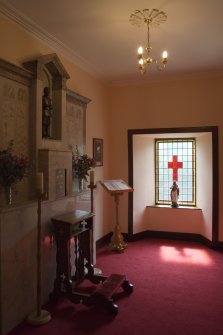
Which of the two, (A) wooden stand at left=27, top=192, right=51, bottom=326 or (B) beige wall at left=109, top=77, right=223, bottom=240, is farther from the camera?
(B) beige wall at left=109, top=77, right=223, bottom=240

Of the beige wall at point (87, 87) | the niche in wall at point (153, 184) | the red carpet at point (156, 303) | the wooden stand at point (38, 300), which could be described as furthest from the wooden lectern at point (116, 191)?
the wooden stand at point (38, 300)

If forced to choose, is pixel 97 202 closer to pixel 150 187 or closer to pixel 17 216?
pixel 150 187

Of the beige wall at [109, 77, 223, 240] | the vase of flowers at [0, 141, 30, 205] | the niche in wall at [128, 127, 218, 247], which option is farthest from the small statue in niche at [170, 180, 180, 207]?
the vase of flowers at [0, 141, 30, 205]

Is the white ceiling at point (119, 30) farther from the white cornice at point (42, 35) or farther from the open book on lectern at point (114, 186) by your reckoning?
the open book on lectern at point (114, 186)

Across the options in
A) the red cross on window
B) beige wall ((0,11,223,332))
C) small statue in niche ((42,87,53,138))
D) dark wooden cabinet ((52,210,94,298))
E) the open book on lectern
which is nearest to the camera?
dark wooden cabinet ((52,210,94,298))

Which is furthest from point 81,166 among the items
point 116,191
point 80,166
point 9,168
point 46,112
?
point 9,168

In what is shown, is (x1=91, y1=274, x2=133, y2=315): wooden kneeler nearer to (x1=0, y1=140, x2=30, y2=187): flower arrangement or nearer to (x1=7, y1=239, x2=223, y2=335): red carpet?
(x1=7, y1=239, x2=223, y2=335): red carpet

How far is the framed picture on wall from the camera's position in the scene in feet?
17.1

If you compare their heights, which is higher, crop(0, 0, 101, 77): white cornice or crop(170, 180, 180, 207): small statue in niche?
crop(0, 0, 101, 77): white cornice

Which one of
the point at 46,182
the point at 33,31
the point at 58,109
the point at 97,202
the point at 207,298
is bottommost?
the point at 207,298

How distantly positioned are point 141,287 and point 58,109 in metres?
2.51

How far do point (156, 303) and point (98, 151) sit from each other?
9.40 feet

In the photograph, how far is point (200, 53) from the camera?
171 inches

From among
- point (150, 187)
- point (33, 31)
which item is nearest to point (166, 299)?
point (150, 187)
